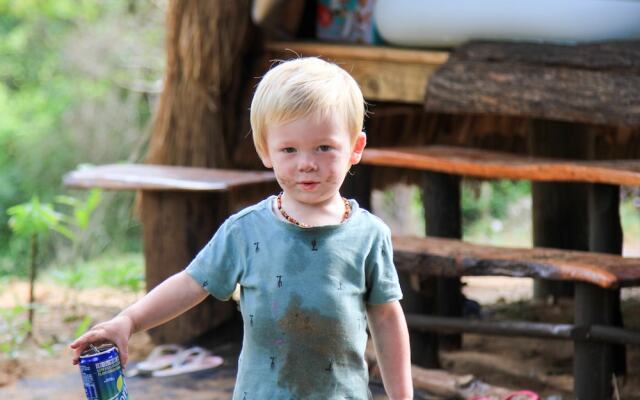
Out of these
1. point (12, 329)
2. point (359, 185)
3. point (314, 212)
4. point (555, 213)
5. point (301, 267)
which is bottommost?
point (12, 329)

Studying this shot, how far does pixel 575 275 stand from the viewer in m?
4.09

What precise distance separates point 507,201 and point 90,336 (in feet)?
42.9

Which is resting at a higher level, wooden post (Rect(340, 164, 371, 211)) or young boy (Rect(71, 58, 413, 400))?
young boy (Rect(71, 58, 413, 400))

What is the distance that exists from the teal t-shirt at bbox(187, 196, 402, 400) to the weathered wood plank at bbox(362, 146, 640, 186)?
1.98 meters

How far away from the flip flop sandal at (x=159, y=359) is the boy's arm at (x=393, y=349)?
113 inches

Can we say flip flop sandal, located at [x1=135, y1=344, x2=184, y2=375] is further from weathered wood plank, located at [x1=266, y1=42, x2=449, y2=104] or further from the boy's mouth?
the boy's mouth

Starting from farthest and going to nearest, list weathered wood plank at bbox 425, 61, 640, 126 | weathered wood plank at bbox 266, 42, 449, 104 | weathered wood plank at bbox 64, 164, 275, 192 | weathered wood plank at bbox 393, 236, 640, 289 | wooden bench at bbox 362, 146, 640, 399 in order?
weathered wood plank at bbox 266, 42, 449, 104
weathered wood plank at bbox 64, 164, 275, 192
weathered wood plank at bbox 425, 61, 640, 126
wooden bench at bbox 362, 146, 640, 399
weathered wood plank at bbox 393, 236, 640, 289

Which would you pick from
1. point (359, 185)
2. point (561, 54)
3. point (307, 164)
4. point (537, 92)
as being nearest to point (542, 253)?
point (537, 92)

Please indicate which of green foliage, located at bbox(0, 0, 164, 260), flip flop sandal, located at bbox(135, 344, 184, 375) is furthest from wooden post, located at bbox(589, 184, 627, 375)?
green foliage, located at bbox(0, 0, 164, 260)

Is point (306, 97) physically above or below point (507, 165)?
above

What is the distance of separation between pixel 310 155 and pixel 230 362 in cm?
320

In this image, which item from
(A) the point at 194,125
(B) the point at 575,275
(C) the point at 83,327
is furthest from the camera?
(A) the point at 194,125

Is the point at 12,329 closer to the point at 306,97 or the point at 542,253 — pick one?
the point at 542,253

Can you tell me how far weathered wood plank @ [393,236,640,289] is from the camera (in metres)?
4.02
